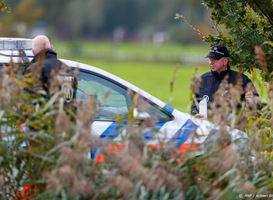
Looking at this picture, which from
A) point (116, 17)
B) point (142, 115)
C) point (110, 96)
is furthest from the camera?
point (116, 17)

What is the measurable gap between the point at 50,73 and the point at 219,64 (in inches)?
104

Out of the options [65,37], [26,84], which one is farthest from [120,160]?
[65,37]

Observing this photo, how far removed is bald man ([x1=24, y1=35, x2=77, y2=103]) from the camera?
13.9 ft

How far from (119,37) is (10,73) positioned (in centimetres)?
12331

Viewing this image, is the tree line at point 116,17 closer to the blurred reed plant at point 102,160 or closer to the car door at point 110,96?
the car door at point 110,96

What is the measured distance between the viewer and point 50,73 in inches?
181

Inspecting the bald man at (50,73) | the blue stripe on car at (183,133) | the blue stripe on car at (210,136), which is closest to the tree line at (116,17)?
the blue stripe on car at (183,133)

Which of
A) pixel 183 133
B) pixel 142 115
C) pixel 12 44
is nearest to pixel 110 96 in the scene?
pixel 183 133

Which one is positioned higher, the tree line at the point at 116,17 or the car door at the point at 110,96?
the tree line at the point at 116,17

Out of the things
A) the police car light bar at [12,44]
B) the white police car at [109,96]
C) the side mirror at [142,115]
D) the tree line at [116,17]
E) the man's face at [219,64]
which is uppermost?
the tree line at [116,17]

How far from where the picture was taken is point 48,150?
4.03 meters

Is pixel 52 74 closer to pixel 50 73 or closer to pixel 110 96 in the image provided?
pixel 50 73

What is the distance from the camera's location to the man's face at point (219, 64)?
6.64 m

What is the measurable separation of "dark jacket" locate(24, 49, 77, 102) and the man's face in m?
2.05
